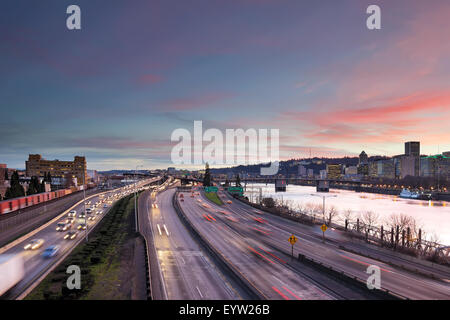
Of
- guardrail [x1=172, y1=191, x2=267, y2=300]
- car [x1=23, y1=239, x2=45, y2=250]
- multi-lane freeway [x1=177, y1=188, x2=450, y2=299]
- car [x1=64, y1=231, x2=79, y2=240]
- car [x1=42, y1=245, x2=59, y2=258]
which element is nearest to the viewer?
guardrail [x1=172, y1=191, x2=267, y2=300]

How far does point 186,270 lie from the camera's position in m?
27.8

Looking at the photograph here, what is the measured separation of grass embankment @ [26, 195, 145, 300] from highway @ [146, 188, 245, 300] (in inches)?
131

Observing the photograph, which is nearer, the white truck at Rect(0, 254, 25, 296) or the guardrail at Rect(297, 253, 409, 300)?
the white truck at Rect(0, 254, 25, 296)

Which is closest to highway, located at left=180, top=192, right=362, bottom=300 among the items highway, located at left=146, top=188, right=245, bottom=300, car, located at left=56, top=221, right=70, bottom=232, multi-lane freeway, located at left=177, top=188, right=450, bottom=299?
multi-lane freeway, located at left=177, top=188, right=450, bottom=299

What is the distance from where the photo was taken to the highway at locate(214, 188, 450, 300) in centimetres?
2393

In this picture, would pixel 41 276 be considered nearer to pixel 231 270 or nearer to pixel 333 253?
pixel 231 270

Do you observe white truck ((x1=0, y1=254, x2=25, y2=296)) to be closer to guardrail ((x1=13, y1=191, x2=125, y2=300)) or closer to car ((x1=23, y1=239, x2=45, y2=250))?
guardrail ((x1=13, y1=191, x2=125, y2=300))

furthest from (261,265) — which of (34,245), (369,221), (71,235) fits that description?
(369,221)

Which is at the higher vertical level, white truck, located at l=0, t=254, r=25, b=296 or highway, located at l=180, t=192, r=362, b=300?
white truck, located at l=0, t=254, r=25, b=296

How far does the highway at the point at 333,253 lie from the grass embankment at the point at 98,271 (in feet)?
60.3

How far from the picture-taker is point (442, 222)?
89.1m

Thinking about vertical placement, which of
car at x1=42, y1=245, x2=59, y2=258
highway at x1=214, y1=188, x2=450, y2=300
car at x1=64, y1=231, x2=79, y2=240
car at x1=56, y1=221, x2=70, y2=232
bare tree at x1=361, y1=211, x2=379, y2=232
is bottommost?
bare tree at x1=361, y1=211, x2=379, y2=232

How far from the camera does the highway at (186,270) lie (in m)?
22.3
